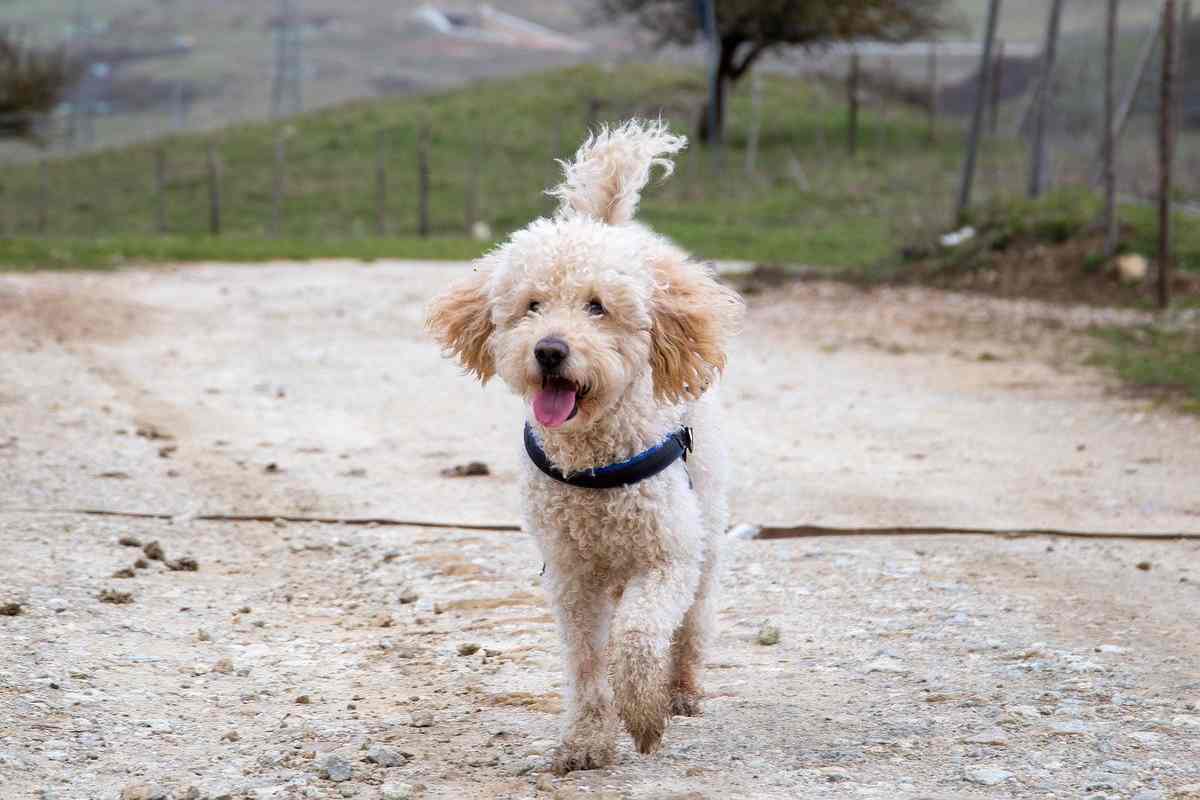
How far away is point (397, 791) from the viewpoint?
4.35 m

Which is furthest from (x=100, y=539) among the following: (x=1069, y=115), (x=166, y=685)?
(x=1069, y=115)

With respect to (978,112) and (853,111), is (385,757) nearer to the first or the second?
(978,112)

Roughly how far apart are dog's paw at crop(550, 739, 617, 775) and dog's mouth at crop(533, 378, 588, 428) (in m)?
0.87

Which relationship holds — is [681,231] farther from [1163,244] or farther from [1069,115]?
[1163,244]

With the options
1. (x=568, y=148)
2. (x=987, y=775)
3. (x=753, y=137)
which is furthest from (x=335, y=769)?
(x=568, y=148)

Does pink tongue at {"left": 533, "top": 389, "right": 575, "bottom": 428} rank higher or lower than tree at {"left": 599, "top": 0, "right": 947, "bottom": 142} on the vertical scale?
higher

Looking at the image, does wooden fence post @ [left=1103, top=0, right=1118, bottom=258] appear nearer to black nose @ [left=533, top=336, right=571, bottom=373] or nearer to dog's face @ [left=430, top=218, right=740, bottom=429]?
dog's face @ [left=430, top=218, right=740, bottom=429]

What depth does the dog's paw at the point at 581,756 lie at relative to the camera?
4.60 m

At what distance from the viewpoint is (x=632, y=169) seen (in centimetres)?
529

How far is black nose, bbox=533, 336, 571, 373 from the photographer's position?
455 cm

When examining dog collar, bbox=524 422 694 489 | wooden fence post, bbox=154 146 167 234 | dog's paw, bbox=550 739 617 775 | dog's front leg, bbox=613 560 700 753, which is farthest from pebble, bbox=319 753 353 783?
wooden fence post, bbox=154 146 167 234

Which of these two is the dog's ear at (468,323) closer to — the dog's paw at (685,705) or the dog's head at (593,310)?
the dog's head at (593,310)

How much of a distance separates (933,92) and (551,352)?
107ft

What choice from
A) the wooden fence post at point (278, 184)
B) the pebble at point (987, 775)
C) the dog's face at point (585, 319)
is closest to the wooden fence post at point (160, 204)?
the wooden fence post at point (278, 184)
